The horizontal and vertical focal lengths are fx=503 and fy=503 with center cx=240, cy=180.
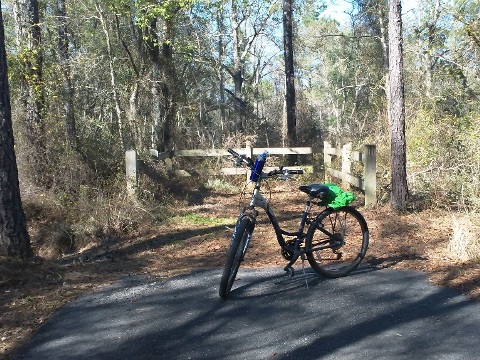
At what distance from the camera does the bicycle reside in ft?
15.3

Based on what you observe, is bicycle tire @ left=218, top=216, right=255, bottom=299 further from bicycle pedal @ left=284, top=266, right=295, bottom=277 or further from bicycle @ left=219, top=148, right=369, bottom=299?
bicycle pedal @ left=284, top=266, right=295, bottom=277

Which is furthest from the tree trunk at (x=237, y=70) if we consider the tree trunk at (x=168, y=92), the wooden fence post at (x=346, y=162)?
the wooden fence post at (x=346, y=162)

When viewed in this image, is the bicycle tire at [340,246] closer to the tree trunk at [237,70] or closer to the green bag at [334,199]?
the green bag at [334,199]

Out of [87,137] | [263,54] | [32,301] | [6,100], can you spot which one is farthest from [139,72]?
[263,54]

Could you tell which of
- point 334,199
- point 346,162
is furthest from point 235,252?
point 346,162

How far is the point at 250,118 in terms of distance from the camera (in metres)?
21.8

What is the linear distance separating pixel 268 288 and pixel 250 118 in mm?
17206

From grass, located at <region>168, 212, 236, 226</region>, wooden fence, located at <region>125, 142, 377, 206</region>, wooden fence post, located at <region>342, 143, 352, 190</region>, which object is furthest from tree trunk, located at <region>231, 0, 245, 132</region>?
grass, located at <region>168, 212, 236, 226</region>

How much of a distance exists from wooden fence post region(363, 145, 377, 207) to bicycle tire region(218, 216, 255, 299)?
5.30 m

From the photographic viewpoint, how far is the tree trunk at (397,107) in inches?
340

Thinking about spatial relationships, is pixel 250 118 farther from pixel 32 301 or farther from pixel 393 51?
pixel 32 301

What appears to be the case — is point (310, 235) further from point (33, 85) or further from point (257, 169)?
point (33, 85)

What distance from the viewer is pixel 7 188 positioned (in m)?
5.92

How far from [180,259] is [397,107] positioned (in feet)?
15.3
